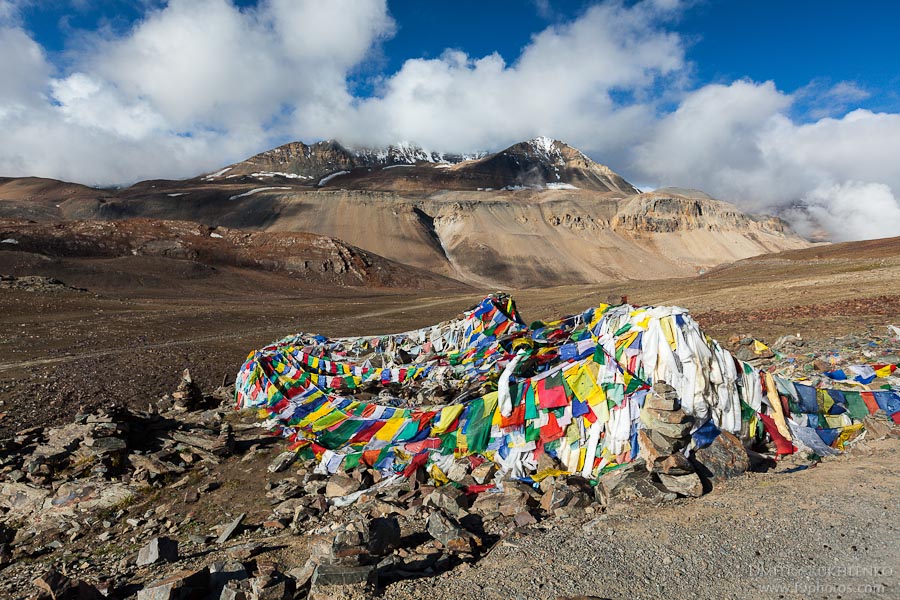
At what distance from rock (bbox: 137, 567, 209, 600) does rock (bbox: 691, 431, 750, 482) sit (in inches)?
184

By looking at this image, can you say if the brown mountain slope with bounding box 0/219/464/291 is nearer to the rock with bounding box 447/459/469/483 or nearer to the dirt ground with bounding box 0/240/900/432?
the dirt ground with bounding box 0/240/900/432

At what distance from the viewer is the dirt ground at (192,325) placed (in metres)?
11.6

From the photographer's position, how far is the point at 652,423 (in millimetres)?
5195

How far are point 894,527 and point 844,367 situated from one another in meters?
5.04

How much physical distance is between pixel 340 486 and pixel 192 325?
19738mm

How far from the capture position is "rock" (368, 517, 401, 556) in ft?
13.1

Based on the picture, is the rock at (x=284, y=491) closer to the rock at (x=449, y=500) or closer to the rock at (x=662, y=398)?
the rock at (x=449, y=500)

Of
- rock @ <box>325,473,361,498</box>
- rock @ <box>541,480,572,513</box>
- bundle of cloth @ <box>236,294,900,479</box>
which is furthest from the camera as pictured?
rock @ <box>325,473,361,498</box>

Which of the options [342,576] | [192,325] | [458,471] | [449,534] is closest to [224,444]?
[458,471]

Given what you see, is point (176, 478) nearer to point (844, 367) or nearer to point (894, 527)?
point (894, 527)

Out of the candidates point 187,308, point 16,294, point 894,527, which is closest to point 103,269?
point 16,294

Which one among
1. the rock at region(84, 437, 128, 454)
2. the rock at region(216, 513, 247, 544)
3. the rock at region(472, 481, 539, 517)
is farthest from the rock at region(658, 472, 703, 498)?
the rock at region(84, 437, 128, 454)

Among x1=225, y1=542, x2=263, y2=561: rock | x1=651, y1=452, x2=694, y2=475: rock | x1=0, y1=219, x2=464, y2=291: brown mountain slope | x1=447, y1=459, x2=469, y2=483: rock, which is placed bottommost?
x1=225, y1=542, x2=263, y2=561: rock

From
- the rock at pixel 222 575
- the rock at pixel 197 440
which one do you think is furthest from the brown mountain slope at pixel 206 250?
the rock at pixel 222 575
